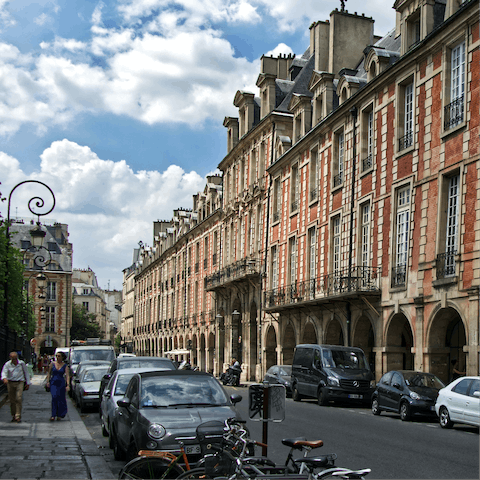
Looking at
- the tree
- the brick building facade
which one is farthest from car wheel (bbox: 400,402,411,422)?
the tree

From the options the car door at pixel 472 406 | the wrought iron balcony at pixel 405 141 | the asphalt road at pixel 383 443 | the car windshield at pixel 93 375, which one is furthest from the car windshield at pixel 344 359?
the car door at pixel 472 406

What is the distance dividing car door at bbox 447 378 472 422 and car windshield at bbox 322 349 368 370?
7.75 m

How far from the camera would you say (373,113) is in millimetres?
29750

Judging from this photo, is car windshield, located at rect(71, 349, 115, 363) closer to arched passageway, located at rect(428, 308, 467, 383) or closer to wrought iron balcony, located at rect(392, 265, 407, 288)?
wrought iron balcony, located at rect(392, 265, 407, 288)

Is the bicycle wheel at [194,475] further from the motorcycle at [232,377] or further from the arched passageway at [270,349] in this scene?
the arched passageway at [270,349]

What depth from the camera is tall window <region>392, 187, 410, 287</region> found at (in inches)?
1041

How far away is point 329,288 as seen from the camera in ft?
102

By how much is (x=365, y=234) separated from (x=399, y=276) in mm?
3846

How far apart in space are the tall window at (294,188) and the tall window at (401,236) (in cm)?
1214

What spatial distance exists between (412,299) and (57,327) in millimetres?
68174

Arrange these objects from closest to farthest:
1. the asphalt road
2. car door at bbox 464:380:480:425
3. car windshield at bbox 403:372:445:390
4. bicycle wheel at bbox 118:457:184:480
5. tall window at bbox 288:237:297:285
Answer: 1. bicycle wheel at bbox 118:457:184:480
2. the asphalt road
3. car door at bbox 464:380:480:425
4. car windshield at bbox 403:372:445:390
5. tall window at bbox 288:237:297:285

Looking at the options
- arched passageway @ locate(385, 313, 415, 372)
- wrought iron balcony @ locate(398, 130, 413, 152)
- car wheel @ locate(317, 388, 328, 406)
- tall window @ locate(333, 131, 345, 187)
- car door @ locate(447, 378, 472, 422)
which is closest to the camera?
car door @ locate(447, 378, 472, 422)

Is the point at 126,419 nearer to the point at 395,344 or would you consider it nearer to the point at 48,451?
the point at 48,451

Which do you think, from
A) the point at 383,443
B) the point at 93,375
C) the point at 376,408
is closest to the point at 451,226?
the point at 376,408
